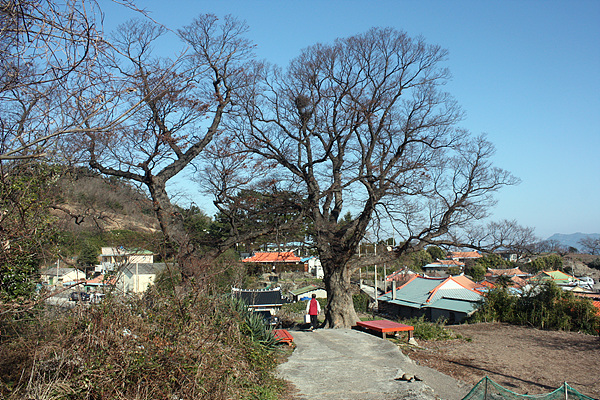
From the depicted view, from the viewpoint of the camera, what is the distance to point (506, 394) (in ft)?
18.3

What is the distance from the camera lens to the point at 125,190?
1249cm

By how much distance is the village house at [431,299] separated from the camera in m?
24.0

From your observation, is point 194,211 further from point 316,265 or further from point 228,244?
point 316,265

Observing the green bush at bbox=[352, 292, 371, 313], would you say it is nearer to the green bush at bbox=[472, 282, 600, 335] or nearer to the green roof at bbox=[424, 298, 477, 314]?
the green roof at bbox=[424, 298, 477, 314]

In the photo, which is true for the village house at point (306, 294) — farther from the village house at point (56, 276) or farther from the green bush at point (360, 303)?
the village house at point (56, 276)

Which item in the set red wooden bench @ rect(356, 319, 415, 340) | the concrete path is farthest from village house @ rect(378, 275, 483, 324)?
the concrete path

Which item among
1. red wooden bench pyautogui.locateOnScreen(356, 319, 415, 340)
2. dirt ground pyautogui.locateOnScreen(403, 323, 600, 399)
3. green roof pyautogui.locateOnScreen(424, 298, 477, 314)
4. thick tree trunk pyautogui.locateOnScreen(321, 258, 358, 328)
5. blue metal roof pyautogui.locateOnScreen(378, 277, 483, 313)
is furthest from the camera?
blue metal roof pyautogui.locateOnScreen(378, 277, 483, 313)

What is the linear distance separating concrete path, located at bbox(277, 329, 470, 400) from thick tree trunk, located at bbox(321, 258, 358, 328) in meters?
4.08

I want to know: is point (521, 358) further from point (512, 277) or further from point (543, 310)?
point (512, 277)

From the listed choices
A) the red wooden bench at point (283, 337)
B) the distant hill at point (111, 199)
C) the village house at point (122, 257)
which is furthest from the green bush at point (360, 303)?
the village house at point (122, 257)

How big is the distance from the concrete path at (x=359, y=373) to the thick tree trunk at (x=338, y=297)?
408 cm

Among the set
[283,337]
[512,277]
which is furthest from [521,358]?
[512,277]

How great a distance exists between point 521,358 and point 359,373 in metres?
4.23

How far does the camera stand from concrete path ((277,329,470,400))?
22.0 ft
